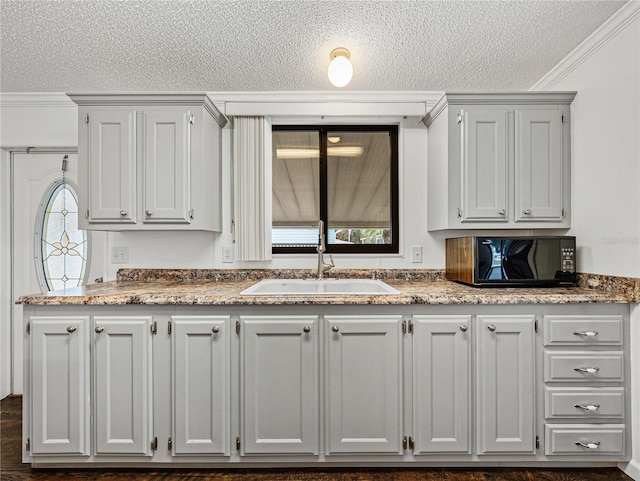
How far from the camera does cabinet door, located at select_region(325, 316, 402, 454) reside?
5.70 ft

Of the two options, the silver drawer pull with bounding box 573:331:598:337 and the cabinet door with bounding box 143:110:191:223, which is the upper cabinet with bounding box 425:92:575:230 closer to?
the silver drawer pull with bounding box 573:331:598:337

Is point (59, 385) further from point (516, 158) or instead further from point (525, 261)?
point (516, 158)

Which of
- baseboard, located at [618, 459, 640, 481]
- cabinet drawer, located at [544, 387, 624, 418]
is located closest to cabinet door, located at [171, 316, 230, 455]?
cabinet drawer, located at [544, 387, 624, 418]

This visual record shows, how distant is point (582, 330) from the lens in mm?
1736

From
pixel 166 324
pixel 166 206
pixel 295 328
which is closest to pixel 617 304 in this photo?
pixel 295 328

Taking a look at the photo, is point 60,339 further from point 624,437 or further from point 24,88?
point 624,437

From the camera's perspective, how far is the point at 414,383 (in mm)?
1740

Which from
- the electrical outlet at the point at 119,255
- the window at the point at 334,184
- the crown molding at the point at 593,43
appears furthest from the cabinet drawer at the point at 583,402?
the electrical outlet at the point at 119,255

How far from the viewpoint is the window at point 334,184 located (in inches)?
106

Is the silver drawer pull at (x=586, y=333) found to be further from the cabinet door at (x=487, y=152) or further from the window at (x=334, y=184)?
the window at (x=334, y=184)

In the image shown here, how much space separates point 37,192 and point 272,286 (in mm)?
1957

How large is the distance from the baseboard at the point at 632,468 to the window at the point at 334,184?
68.2 inches

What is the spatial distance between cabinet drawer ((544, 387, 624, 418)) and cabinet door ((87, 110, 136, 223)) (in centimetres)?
251

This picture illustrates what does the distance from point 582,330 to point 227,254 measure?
2.15 meters
